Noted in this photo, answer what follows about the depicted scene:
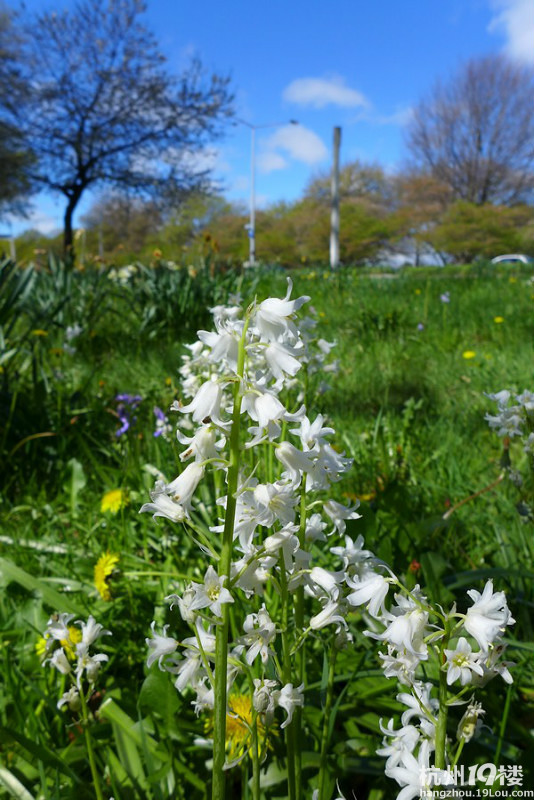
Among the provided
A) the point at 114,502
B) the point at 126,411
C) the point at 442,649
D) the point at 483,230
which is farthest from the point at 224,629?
the point at 483,230

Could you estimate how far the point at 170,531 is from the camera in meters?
1.79

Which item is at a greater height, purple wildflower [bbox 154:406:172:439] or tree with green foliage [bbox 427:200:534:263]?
tree with green foliage [bbox 427:200:534:263]

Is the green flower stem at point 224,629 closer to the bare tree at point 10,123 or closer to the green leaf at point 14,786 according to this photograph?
the green leaf at point 14,786

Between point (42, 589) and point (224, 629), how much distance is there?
99cm

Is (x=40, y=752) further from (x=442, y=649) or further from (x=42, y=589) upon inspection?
(x=442, y=649)

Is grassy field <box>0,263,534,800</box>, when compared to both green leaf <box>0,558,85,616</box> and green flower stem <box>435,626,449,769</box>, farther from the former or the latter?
green flower stem <box>435,626,449,769</box>

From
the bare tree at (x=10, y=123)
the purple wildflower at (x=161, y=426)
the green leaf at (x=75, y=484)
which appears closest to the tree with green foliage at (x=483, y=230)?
the bare tree at (x=10, y=123)

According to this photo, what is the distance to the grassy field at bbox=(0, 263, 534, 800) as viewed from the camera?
112cm

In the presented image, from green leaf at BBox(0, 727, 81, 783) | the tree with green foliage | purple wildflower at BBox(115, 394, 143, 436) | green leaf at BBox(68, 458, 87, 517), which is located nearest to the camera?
green leaf at BBox(0, 727, 81, 783)

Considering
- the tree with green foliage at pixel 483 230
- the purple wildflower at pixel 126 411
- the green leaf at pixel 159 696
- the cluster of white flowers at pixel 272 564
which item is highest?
the tree with green foliage at pixel 483 230

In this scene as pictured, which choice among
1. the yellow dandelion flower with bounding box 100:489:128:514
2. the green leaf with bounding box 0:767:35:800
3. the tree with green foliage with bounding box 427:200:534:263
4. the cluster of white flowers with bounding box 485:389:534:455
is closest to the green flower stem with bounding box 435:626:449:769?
the green leaf with bounding box 0:767:35:800

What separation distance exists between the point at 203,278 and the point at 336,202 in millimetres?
19482

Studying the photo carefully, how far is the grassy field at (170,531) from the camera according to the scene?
1122 millimetres

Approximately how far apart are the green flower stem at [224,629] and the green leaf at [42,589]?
0.93 meters
